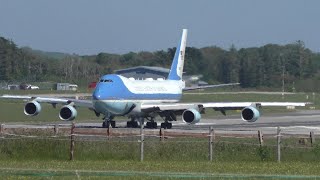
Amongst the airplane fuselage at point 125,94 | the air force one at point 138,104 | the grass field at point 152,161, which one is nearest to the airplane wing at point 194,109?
the air force one at point 138,104

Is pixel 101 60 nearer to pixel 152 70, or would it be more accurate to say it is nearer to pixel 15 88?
pixel 15 88

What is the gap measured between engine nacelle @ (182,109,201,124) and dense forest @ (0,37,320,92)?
3930 centimetres

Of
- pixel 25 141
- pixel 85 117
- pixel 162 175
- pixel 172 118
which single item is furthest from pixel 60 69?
pixel 162 175

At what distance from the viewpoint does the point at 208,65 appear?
104m

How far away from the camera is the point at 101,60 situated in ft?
460

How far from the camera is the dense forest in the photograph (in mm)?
105812

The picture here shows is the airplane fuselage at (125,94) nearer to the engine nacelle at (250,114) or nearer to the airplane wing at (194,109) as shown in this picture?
the airplane wing at (194,109)

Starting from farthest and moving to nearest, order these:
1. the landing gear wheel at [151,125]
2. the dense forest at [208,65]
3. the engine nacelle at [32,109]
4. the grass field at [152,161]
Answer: the dense forest at [208,65], the engine nacelle at [32,109], the landing gear wheel at [151,125], the grass field at [152,161]

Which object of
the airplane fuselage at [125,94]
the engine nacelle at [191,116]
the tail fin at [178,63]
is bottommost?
the engine nacelle at [191,116]

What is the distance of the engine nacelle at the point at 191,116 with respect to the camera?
2335 inches

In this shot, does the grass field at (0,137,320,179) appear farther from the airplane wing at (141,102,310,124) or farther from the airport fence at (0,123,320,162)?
the airplane wing at (141,102,310,124)

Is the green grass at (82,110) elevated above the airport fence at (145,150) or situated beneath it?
elevated above

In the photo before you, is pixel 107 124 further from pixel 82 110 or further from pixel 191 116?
pixel 82 110

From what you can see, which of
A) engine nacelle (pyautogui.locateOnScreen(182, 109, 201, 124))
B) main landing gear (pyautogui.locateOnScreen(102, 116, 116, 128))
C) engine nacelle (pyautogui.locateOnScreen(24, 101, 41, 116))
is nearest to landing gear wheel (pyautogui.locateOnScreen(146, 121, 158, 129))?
main landing gear (pyautogui.locateOnScreen(102, 116, 116, 128))
